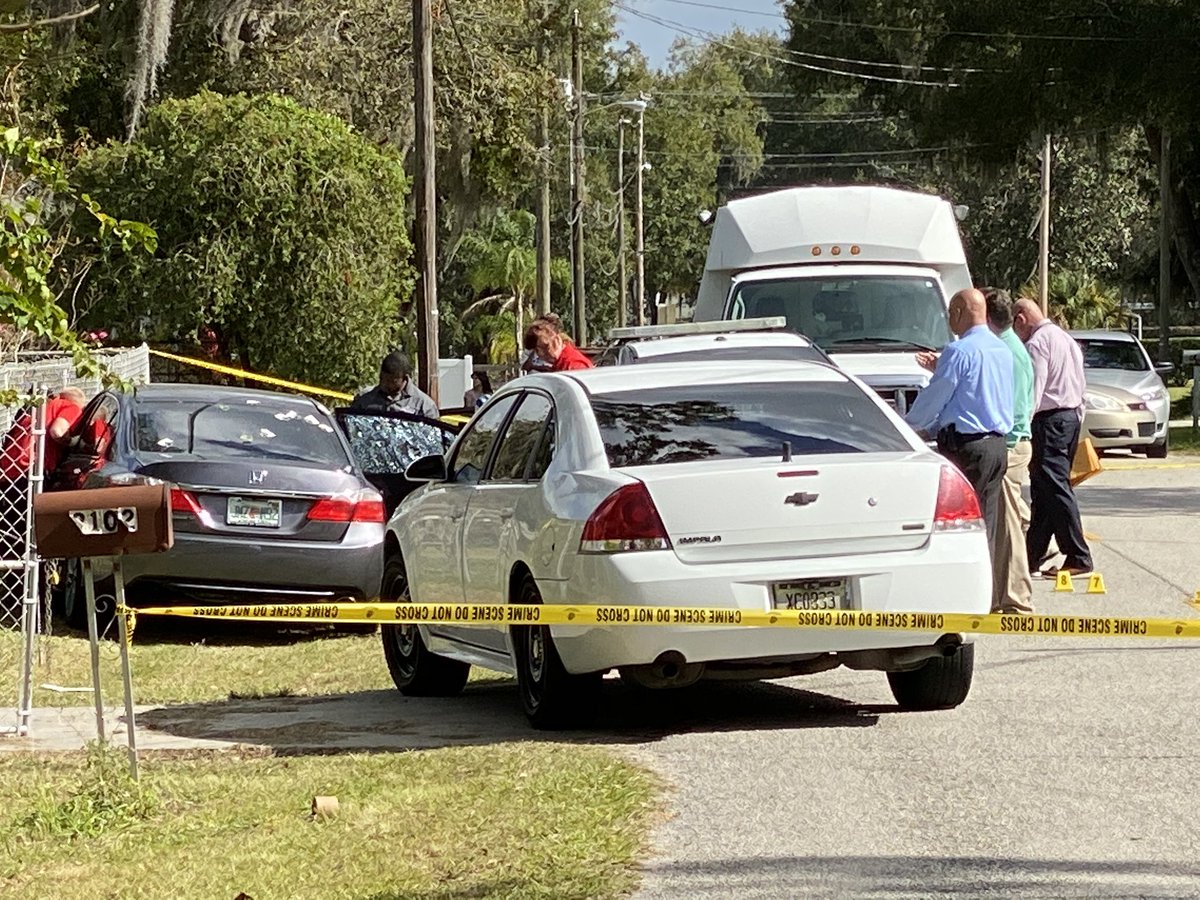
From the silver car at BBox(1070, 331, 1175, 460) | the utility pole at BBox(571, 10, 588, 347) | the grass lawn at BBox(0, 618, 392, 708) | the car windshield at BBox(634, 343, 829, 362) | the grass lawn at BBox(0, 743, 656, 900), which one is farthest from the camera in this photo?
the utility pole at BBox(571, 10, 588, 347)

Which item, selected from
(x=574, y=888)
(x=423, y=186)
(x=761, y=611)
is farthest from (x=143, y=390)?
(x=423, y=186)

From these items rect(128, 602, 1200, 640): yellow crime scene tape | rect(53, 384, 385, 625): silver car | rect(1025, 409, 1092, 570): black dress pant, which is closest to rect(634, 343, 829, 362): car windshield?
rect(1025, 409, 1092, 570): black dress pant

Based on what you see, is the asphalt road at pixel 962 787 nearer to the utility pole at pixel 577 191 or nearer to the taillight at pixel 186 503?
the taillight at pixel 186 503

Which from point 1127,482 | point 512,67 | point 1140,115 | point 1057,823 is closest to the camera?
point 1057,823

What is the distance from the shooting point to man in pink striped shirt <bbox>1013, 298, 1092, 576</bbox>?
566 inches

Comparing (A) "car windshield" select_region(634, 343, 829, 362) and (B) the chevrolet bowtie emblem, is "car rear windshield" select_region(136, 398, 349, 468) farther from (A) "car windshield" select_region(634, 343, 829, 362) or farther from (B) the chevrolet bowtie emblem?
(B) the chevrolet bowtie emblem

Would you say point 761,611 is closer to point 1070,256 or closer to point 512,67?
point 512,67

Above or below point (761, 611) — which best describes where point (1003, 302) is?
above

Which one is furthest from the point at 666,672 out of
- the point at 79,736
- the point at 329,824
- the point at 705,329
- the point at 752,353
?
the point at 705,329

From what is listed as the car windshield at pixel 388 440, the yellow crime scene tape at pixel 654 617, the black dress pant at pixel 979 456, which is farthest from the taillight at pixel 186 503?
the black dress pant at pixel 979 456

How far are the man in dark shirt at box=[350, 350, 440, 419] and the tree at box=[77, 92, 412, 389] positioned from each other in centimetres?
1003

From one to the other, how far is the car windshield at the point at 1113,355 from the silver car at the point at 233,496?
58.1 feet

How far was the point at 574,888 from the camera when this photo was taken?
247 inches

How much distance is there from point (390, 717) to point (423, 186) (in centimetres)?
1644
